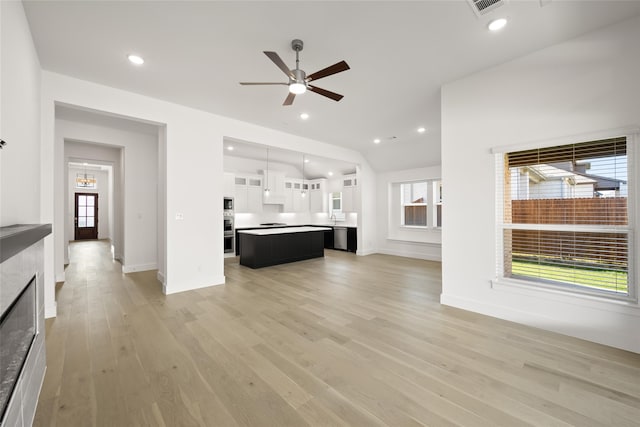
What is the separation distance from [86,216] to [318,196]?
10601 mm

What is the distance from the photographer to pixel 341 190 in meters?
8.95

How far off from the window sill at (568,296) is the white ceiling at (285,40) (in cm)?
261

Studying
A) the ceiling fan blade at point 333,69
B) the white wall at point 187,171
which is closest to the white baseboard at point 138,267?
the white wall at point 187,171

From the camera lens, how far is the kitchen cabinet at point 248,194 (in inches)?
306

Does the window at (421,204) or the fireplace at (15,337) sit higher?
the window at (421,204)

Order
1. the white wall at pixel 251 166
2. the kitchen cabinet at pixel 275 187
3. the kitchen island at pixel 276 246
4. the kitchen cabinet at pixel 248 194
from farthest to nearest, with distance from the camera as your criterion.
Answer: the kitchen cabinet at pixel 275 187, the white wall at pixel 251 166, the kitchen cabinet at pixel 248 194, the kitchen island at pixel 276 246

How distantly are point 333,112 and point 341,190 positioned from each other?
4.49 meters

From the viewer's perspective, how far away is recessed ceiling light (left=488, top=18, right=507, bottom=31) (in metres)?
2.42

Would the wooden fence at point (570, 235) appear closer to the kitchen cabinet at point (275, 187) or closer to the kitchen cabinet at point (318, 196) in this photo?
the kitchen cabinet at point (275, 187)

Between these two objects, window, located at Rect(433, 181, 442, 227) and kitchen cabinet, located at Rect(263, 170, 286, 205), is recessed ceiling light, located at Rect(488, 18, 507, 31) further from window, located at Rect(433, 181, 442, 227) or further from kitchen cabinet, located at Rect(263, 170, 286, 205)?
kitchen cabinet, located at Rect(263, 170, 286, 205)

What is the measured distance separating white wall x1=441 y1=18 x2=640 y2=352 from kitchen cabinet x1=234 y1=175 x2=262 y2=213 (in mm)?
5839

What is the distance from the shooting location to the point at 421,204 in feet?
25.2

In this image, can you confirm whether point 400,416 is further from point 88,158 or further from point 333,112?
point 88,158

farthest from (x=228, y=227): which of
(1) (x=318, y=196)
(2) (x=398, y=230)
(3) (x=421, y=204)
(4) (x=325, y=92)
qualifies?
(3) (x=421, y=204)
